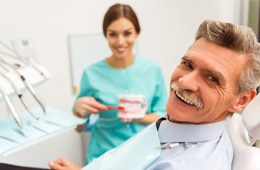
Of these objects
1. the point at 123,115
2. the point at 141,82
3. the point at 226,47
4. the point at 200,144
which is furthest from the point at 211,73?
the point at 141,82

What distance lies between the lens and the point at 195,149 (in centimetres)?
90

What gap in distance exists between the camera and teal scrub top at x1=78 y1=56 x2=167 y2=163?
1.55 metres

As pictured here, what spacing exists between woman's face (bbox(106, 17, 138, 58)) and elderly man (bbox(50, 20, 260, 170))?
1.99 feet

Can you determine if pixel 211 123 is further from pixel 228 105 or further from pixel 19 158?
pixel 19 158

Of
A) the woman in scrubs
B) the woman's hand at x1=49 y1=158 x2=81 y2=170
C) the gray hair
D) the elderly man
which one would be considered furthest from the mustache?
the woman in scrubs

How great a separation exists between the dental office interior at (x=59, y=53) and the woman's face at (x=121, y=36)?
358 millimetres

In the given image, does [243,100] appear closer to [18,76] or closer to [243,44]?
[243,44]

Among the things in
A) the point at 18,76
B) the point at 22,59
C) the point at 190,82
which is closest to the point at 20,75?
the point at 18,76

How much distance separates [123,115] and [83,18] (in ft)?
3.14

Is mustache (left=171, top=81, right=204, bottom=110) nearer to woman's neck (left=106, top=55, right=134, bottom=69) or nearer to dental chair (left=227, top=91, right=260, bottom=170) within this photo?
dental chair (left=227, top=91, right=260, bottom=170)

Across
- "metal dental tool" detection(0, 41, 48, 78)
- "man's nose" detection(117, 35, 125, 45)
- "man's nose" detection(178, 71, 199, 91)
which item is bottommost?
"metal dental tool" detection(0, 41, 48, 78)

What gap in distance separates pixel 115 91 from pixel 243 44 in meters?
0.82

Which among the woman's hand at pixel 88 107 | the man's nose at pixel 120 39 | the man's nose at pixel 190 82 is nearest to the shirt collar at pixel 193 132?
the man's nose at pixel 190 82

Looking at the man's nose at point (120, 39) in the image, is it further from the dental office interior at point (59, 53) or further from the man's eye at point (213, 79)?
the man's eye at point (213, 79)
